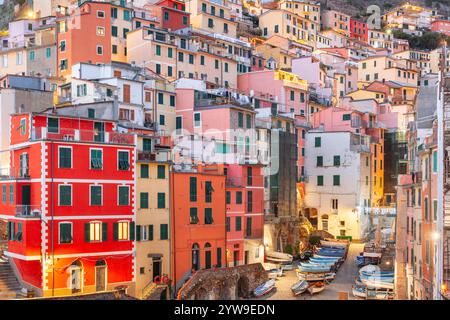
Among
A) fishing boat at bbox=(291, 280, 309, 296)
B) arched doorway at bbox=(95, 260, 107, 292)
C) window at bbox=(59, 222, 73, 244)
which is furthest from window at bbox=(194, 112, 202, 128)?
A: window at bbox=(59, 222, 73, 244)

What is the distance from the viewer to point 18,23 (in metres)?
74.4

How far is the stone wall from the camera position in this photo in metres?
35.6

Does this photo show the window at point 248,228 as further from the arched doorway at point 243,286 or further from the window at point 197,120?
the window at point 197,120

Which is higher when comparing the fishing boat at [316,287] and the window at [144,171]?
the window at [144,171]

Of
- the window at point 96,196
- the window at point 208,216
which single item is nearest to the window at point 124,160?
the window at point 96,196

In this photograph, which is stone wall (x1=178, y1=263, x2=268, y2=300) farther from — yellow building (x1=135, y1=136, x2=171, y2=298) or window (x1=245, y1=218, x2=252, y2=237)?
window (x1=245, y1=218, x2=252, y2=237)

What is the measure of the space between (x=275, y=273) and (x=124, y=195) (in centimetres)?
1384

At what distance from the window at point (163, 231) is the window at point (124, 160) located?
174 inches

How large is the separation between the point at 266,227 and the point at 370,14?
10769 cm

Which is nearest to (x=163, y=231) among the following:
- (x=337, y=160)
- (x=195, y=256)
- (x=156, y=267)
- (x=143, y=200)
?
(x=156, y=267)

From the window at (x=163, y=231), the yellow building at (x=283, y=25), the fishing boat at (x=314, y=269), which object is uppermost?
the yellow building at (x=283, y=25)

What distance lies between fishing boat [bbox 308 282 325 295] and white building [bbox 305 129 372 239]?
1900 cm

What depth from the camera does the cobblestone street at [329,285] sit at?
129 feet

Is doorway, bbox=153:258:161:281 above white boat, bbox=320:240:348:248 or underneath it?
above
